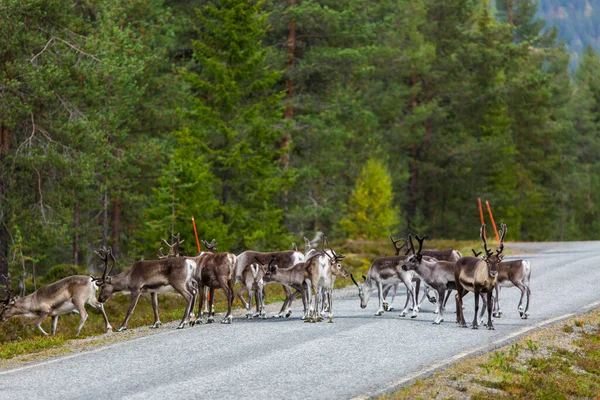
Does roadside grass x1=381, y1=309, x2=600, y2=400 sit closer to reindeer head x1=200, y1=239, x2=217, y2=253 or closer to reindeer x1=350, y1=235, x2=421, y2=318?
reindeer x1=350, y1=235, x2=421, y2=318

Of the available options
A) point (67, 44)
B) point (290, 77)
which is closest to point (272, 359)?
point (67, 44)

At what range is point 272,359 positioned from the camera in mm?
13938

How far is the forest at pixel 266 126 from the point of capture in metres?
31.1

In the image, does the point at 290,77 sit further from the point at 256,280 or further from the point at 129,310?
the point at 129,310

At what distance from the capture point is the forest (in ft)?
102

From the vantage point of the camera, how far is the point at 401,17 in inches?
2581

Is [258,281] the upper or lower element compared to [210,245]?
lower

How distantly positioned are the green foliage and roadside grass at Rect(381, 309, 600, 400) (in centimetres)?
3753

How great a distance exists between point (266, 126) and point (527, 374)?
2511 cm

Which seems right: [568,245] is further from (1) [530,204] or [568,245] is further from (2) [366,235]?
(1) [530,204]

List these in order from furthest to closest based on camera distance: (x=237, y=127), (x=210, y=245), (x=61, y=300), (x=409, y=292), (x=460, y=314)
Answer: (x=237, y=127)
(x=210, y=245)
(x=409, y=292)
(x=61, y=300)
(x=460, y=314)

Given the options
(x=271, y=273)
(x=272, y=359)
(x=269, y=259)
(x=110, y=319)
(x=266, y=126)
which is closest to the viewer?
(x=272, y=359)

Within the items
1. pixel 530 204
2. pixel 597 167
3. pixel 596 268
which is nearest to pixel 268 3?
pixel 596 268

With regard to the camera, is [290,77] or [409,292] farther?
[290,77]
